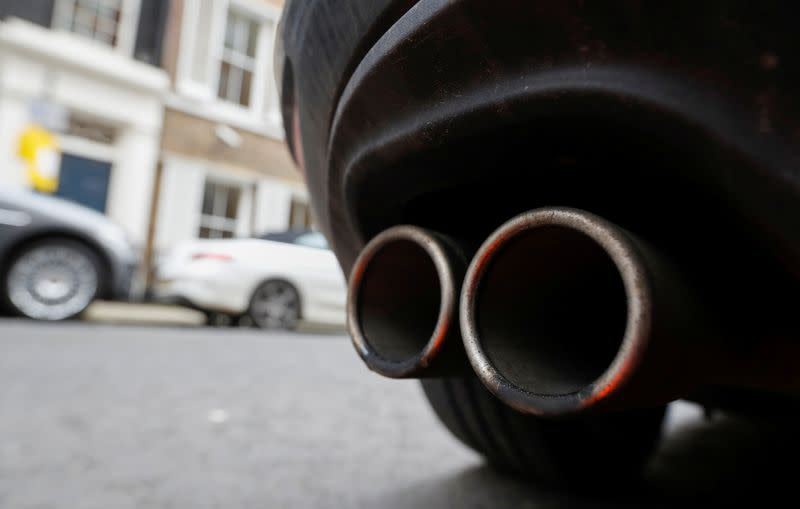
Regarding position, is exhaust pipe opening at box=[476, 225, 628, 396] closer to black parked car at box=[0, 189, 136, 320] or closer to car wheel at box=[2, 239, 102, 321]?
black parked car at box=[0, 189, 136, 320]

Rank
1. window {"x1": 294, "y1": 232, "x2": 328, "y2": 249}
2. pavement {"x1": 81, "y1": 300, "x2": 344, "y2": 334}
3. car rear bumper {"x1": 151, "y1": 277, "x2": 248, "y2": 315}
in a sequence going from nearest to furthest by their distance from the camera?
1. window {"x1": 294, "y1": 232, "x2": 328, "y2": 249}
2. car rear bumper {"x1": 151, "y1": 277, "x2": 248, "y2": 315}
3. pavement {"x1": 81, "y1": 300, "x2": 344, "y2": 334}

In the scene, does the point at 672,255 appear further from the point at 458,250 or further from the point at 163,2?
the point at 163,2

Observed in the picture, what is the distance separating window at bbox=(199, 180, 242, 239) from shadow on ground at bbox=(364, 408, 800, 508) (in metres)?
8.06

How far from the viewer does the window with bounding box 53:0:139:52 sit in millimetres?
8164

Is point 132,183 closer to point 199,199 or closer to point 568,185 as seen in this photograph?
point 199,199

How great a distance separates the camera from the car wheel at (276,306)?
527 cm

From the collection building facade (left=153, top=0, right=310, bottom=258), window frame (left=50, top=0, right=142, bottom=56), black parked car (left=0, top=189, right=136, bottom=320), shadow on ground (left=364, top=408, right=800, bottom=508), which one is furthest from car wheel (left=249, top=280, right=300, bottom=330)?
window frame (left=50, top=0, right=142, bottom=56)

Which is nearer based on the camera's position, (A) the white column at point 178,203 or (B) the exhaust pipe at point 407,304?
(B) the exhaust pipe at point 407,304

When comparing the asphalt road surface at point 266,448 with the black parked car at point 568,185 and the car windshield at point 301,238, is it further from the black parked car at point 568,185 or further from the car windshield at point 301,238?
the car windshield at point 301,238

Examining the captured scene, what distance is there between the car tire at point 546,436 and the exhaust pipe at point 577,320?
1.33 ft

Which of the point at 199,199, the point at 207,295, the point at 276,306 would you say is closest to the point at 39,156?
the point at 199,199

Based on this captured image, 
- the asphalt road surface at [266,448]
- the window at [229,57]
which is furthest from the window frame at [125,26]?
the asphalt road surface at [266,448]

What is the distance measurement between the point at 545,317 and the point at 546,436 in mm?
502

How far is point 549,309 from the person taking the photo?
0.71 meters
